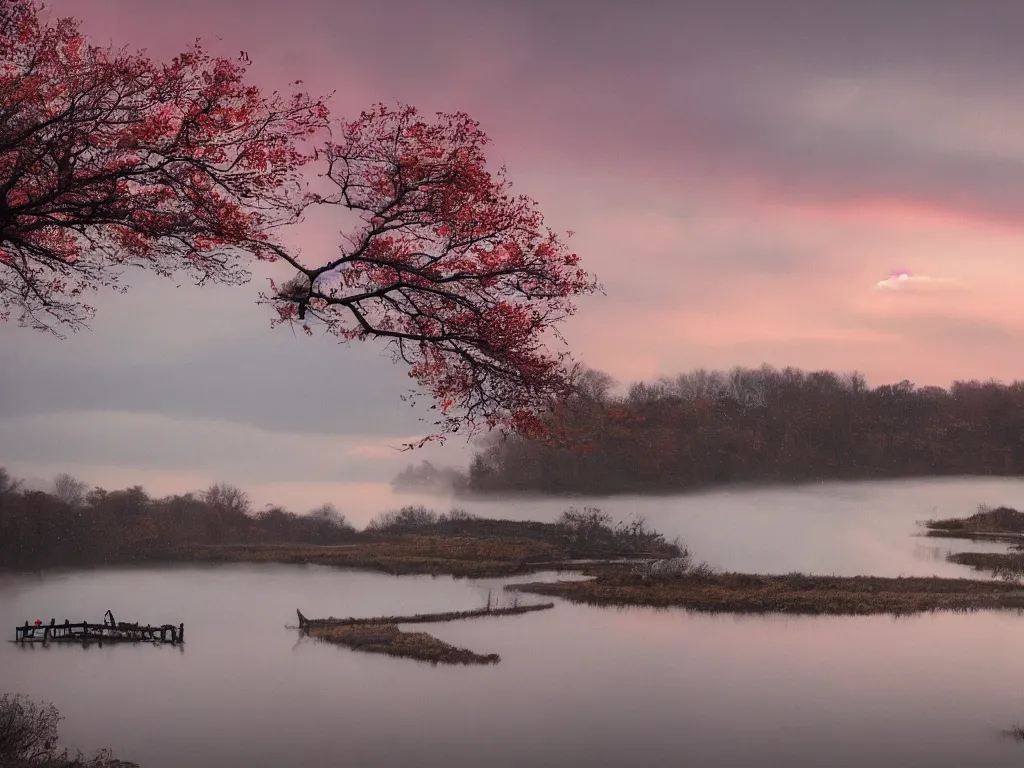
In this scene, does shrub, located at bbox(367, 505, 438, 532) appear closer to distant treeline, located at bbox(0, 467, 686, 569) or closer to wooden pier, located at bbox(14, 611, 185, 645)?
distant treeline, located at bbox(0, 467, 686, 569)

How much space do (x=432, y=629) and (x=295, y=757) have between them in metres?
16.1

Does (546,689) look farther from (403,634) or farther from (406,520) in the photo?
(406,520)

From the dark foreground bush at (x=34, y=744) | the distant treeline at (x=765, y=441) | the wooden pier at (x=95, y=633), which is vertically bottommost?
the wooden pier at (x=95, y=633)

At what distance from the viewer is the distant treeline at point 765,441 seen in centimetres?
7750

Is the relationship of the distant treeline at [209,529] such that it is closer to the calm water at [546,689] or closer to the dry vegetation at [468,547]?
the dry vegetation at [468,547]

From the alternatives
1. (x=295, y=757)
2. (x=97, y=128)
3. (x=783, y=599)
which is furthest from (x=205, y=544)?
(x=97, y=128)

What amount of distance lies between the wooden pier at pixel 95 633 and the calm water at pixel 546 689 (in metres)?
1.00

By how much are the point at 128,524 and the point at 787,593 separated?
153 feet

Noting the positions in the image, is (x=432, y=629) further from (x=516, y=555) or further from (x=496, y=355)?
(x=516, y=555)

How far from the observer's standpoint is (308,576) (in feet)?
180

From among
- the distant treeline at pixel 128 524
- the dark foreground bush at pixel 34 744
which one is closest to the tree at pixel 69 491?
the distant treeline at pixel 128 524

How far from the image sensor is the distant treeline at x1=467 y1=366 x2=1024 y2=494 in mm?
77500

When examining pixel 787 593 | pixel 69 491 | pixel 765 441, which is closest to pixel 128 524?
pixel 69 491

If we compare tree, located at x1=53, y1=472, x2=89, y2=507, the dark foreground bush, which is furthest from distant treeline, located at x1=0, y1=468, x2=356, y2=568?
the dark foreground bush
